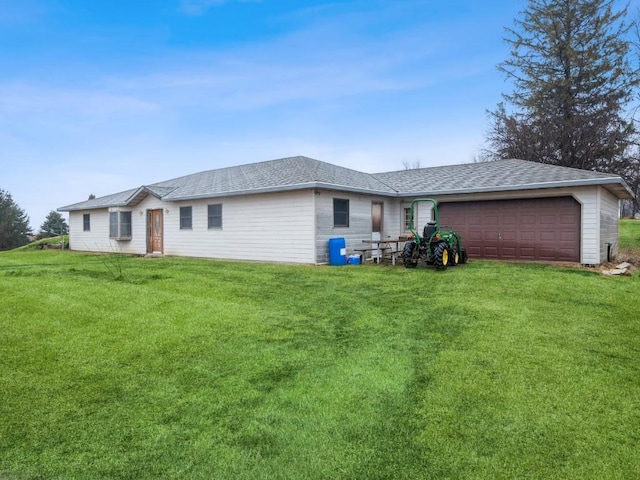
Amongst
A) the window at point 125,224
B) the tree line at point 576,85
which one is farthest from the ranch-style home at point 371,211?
the tree line at point 576,85

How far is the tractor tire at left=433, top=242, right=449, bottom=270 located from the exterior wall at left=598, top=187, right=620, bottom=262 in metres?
4.91

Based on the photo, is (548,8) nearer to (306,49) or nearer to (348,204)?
(306,49)

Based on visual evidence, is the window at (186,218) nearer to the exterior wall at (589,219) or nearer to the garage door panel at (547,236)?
the garage door panel at (547,236)

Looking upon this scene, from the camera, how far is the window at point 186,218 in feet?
52.1

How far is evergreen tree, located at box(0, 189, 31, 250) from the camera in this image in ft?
128

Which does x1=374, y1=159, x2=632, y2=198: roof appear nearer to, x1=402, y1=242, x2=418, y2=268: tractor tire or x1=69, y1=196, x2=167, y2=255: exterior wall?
x1=402, y1=242, x2=418, y2=268: tractor tire

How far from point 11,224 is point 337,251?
139 ft

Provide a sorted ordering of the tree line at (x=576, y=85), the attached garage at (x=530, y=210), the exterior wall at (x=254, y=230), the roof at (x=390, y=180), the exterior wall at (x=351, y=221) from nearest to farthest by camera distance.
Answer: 1. the attached garage at (x=530, y=210)
2. the roof at (x=390, y=180)
3. the exterior wall at (x=351, y=221)
4. the exterior wall at (x=254, y=230)
5. the tree line at (x=576, y=85)

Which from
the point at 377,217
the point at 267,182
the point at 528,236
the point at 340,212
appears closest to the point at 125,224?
the point at 267,182

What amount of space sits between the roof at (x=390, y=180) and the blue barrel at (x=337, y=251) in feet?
5.42

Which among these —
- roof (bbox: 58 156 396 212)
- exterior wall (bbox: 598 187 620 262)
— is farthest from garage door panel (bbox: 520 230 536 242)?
roof (bbox: 58 156 396 212)

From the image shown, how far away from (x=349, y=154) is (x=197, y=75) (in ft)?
76.6

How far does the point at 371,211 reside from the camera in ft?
48.3

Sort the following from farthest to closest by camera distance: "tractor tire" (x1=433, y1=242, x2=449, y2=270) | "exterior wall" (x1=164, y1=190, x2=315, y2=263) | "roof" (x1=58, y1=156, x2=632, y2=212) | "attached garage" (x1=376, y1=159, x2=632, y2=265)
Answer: "exterior wall" (x1=164, y1=190, x2=315, y2=263), "roof" (x1=58, y1=156, x2=632, y2=212), "attached garage" (x1=376, y1=159, x2=632, y2=265), "tractor tire" (x1=433, y1=242, x2=449, y2=270)
